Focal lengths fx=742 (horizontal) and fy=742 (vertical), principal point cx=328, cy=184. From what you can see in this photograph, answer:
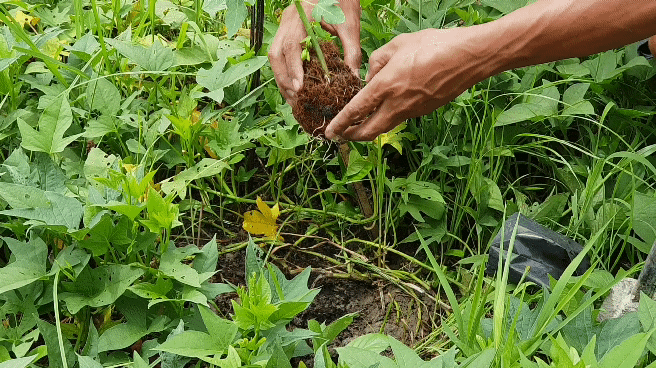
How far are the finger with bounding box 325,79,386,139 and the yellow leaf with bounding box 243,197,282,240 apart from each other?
0.33m

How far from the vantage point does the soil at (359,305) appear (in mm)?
1984

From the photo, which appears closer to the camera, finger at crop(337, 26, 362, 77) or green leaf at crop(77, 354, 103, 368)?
green leaf at crop(77, 354, 103, 368)

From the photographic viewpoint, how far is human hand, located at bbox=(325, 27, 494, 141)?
1.81m

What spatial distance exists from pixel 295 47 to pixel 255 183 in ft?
1.72

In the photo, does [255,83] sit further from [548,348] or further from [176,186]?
[548,348]

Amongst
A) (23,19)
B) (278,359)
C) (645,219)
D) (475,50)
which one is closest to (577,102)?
(645,219)

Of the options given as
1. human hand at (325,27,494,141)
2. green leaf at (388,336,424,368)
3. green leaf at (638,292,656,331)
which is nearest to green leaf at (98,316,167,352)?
green leaf at (388,336,424,368)

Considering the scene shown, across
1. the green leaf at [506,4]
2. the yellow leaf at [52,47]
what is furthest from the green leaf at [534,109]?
the yellow leaf at [52,47]

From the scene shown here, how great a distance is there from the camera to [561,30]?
68.8 inches

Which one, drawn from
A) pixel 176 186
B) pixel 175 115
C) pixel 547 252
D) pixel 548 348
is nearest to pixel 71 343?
pixel 176 186

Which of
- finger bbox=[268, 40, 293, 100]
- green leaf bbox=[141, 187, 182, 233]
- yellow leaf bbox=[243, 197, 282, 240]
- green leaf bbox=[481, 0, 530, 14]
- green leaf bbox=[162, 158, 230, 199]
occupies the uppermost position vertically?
green leaf bbox=[481, 0, 530, 14]

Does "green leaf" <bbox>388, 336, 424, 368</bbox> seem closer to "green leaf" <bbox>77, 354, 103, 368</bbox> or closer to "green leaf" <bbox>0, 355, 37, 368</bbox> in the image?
"green leaf" <bbox>77, 354, 103, 368</bbox>

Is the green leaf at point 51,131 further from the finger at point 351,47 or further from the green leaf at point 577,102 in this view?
the green leaf at point 577,102

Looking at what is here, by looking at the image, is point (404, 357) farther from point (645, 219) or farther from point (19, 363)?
point (645, 219)
